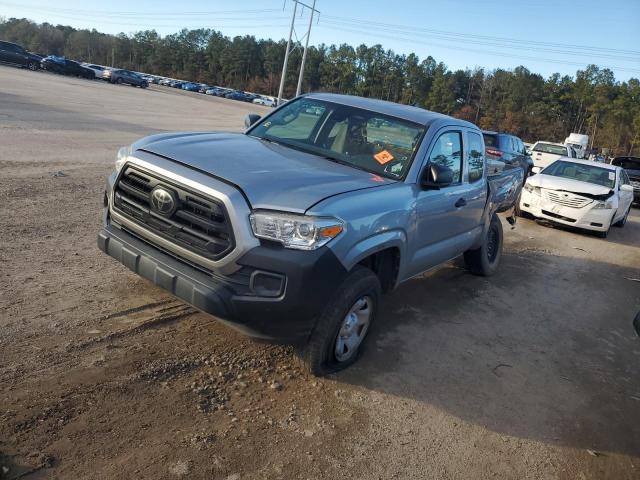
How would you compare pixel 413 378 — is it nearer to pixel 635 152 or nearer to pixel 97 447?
pixel 97 447

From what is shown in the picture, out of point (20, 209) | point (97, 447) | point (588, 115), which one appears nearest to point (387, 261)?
point (97, 447)

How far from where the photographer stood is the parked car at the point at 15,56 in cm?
4075

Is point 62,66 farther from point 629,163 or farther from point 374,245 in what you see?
point 374,245

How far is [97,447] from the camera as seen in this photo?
2869 millimetres

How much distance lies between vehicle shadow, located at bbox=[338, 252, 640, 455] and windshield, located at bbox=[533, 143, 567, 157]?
17.7 m

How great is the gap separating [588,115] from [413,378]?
96705 millimetres

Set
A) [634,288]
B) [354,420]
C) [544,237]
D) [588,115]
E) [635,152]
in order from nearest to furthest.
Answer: [354,420]
[634,288]
[544,237]
[635,152]
[588,115]

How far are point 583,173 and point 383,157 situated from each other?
9467 mm

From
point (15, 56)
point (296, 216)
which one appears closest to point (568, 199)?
point (296, 216)

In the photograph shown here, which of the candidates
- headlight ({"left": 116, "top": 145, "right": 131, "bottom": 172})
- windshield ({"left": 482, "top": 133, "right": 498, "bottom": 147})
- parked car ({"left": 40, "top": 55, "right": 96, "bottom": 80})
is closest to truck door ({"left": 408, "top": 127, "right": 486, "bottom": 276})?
headlight ({"left": 116, "top": 145, "right": 131, "bottom": 172})

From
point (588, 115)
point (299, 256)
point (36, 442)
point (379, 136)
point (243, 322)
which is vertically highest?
point (588, 115)

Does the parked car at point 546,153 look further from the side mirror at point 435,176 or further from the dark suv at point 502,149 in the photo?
the side mirror at point 435,176

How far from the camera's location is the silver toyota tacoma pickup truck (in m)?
3.31

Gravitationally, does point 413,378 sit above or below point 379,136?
below
